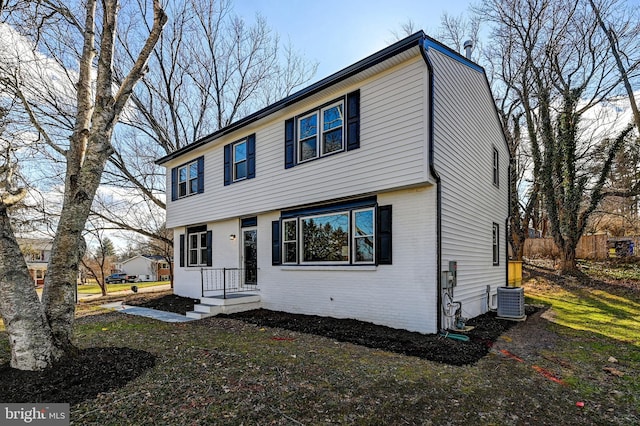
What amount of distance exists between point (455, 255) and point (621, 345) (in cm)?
322

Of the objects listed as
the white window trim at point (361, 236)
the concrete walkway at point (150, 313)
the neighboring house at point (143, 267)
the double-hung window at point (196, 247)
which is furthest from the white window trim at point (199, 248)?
the neighboring house at point (143, 267)

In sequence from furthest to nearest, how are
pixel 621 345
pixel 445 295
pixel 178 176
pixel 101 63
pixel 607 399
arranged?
pixel 178 176, pixel 445 295, pixel 621 345, pixel 101 63, pixel 607 399

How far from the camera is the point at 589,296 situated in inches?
520

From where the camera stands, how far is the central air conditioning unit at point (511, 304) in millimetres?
8719

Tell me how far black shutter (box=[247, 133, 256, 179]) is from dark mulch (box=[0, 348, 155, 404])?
6.40 metres

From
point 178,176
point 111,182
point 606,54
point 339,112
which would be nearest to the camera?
point 339,112

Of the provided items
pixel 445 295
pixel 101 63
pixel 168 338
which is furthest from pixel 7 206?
pixel 445 295

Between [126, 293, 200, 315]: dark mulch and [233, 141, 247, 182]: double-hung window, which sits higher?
[233, 141, 247, 182]: double-hung window

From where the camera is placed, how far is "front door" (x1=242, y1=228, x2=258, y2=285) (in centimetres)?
1100

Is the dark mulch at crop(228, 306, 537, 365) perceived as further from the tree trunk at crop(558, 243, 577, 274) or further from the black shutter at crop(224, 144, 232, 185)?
the tree trunk at crop(558, 243, 577, 274)

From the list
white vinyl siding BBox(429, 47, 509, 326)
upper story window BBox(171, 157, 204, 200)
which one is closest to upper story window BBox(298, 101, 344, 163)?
white vinyl siding BBox(429, 47, 509, 326)

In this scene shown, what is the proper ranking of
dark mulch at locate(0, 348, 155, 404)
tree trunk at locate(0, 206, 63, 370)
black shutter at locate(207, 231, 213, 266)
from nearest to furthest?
dark mulch at locate(0, 348, 155, 404), tree trunk at locate(0, 206, 63, 370), black shutter at locate(207, 231, 213, 266)

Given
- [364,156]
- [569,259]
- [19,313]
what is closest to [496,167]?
[364,156]

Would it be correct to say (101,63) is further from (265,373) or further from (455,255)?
(455,255)
